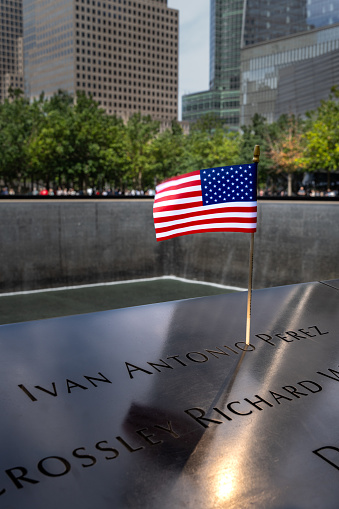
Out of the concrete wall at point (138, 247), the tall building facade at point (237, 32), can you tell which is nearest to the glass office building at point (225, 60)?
the tall building facade at point (237, 32)

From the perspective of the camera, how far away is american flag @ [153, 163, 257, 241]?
5113 millimetres

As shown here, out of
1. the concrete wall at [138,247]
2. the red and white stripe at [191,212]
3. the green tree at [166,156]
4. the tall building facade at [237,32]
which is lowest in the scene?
the concrete wall at [138,247]

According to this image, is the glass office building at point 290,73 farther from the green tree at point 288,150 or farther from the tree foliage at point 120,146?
the tree foliage at point 120,146

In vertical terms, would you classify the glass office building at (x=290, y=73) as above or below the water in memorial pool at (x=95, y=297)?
above

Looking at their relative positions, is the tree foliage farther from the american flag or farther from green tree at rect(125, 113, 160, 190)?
the american flag

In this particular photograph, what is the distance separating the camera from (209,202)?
528 cm

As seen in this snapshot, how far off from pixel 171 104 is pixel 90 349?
181 metres

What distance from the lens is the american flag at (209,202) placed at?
5.11 metres

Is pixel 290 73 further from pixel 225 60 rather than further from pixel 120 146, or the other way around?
pixel 225 60

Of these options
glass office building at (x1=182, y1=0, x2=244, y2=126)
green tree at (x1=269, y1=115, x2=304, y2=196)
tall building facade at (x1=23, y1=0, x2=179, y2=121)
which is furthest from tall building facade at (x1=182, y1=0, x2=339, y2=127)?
green tree at (x1=269, y1=115, x2=304, y2=196)

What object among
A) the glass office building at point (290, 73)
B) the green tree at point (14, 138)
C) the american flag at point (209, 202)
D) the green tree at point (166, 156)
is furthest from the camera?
the glass office building at point (290, 73)

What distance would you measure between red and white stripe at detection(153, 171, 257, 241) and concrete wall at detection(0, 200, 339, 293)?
47.8 ft

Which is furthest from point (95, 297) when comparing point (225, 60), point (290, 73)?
point (225, 60)

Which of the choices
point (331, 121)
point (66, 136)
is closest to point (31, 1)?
point (66, 136)
